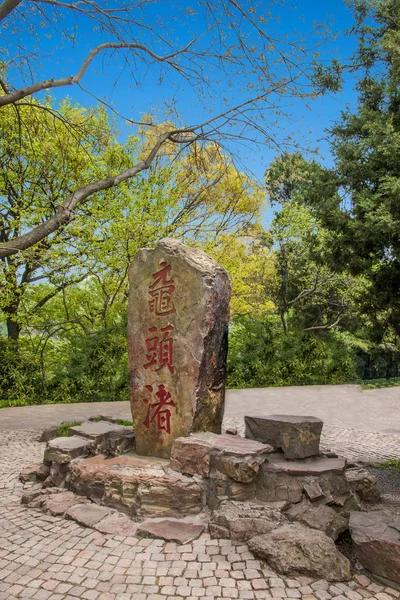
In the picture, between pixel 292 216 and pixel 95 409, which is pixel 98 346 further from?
pixel 292 216

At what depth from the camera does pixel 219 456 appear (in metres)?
4.24

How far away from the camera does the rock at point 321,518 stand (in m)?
3.76

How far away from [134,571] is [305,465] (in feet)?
6.25

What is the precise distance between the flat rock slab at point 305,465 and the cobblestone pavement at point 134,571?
2.75 ft

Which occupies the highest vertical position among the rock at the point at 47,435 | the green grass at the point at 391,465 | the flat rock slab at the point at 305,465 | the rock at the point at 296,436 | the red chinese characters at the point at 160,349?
the red chinese characters at the point at 160,349

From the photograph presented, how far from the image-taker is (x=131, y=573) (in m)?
3.31

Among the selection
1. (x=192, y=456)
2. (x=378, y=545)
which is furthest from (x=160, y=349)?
(x=378, y=545)

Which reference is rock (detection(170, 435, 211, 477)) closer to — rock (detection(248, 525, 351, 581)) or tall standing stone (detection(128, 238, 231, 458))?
tall standing stone (detection(128, 238, 231, 458))

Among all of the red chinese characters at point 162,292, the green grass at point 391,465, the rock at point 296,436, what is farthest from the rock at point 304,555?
the green grass at point 391,465

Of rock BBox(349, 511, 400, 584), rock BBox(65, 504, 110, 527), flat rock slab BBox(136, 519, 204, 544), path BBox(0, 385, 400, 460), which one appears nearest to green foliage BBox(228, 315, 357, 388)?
path BBox(0, 385, 400, 460)

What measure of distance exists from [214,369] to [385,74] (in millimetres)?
5483

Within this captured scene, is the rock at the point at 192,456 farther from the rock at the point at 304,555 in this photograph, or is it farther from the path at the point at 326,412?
the path at the point at 326,412

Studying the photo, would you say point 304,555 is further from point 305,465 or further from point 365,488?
point 365,488

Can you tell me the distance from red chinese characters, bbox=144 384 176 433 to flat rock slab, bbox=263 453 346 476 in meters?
1.15
